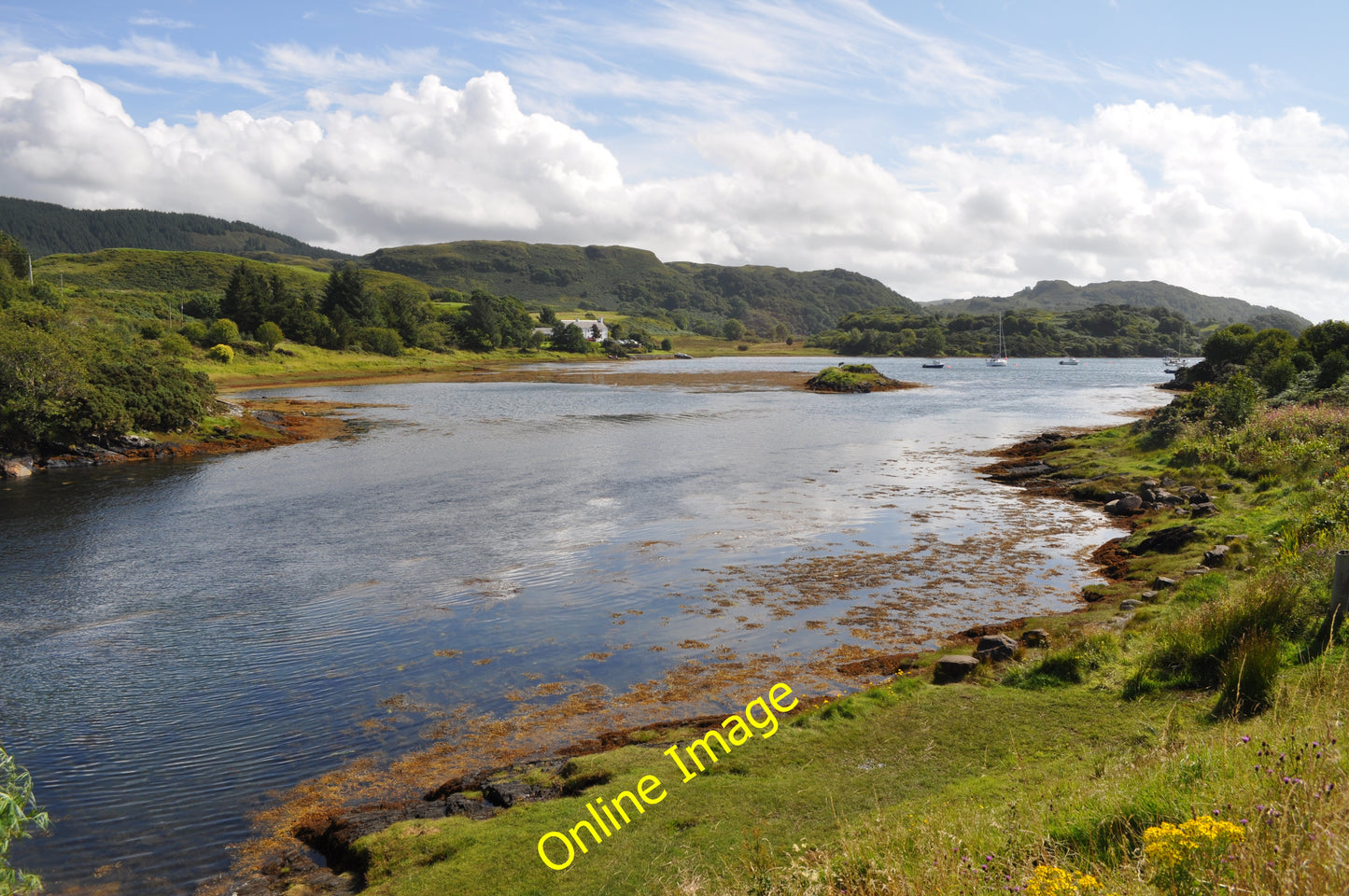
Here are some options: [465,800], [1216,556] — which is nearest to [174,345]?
[465,800]

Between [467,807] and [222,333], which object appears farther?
[222,333]

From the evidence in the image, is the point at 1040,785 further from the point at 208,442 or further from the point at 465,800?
the point at 208,442

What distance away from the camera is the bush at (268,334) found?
4230 inches

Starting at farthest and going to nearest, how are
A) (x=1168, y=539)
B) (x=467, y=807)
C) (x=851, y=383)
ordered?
(x=851, y=383)
(x=1168, y=539)
(x=467, y=807)

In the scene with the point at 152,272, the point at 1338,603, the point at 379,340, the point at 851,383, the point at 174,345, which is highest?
the point at 152,272

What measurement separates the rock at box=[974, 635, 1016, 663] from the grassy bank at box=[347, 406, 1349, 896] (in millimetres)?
350

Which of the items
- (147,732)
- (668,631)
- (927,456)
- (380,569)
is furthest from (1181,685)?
(927,456)

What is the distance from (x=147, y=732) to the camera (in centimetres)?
1262

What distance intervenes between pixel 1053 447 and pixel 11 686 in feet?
141

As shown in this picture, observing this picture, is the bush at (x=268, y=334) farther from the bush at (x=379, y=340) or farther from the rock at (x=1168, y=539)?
the rock at (x=1168, y=539)

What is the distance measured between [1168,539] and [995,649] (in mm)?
10356

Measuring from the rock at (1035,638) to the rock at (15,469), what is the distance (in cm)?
4253

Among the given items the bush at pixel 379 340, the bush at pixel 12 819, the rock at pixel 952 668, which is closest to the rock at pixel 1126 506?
the rock at pixel 952 668

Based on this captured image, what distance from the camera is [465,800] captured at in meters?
10.2
